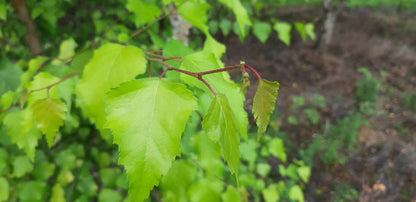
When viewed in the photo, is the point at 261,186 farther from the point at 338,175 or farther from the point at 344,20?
the point at 344,20

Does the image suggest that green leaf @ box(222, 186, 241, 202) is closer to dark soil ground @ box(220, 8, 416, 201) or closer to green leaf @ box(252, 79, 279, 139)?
green leaf @ box(252, 79, 279, 139)

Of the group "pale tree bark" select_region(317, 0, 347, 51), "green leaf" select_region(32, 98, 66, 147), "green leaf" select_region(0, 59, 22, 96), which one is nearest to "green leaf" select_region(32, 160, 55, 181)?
"green leaf" select_region(0, 59, 22, 96)

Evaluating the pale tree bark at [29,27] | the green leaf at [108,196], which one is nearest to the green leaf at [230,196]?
the green leaf at [108,196]

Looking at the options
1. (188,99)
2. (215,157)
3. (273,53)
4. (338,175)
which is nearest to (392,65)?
(273,53)

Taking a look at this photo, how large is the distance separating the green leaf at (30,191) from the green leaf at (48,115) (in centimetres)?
67

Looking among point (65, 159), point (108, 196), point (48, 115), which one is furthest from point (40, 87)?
point (65, 159)

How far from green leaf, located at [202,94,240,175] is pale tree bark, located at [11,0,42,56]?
5.51ft

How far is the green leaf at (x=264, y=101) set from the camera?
40 cm

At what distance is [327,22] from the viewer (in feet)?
16.0

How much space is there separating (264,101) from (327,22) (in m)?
5.24

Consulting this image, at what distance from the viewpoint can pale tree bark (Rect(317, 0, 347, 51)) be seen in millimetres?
4652

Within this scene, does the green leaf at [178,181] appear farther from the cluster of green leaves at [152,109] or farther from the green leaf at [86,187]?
the green leaf at [86,187]

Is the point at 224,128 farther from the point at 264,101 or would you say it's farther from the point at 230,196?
the point at 230,196

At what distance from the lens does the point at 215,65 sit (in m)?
0.56
